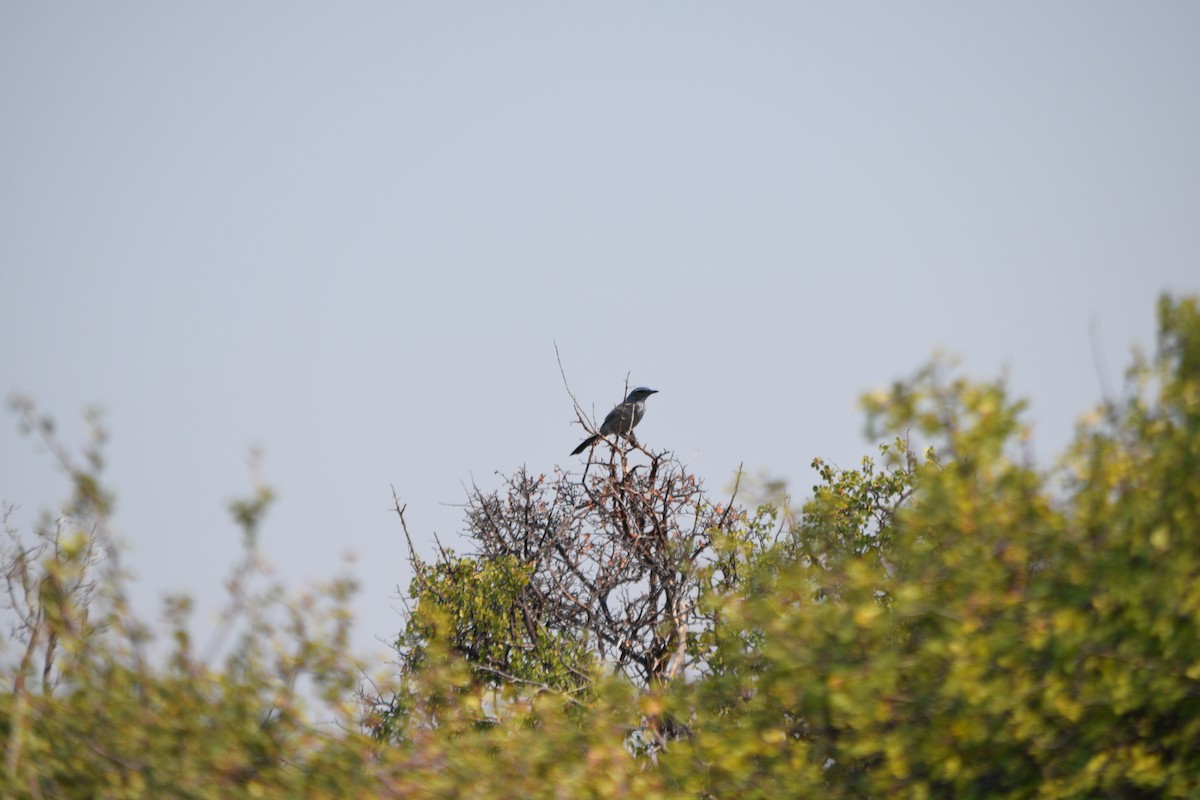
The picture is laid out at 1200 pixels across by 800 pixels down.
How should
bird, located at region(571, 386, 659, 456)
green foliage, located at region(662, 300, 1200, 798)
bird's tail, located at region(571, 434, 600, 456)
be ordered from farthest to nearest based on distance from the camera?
bird, located at region(571, 386, 659, 456) → bird's tail, located at region(571, 434, 600, 456) → green foliage, located at region(662, 300, 1200, 798)

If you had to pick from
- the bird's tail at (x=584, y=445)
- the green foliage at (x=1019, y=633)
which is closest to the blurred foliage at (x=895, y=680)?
the green foliage at (x=1019, y=633)

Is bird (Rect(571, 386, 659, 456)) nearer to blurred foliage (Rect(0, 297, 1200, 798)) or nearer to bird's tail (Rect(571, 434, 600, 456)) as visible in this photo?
bird's tail (Rect(571, 434, 600, 456))

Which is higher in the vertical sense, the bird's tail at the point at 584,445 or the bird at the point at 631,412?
the bird at the point at 631,412

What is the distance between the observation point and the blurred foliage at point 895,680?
5.41 m

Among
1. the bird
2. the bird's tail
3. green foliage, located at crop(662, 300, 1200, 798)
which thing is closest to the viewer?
green foliage, located at crop(662, 300, 1200, 798)

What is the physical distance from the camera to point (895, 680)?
225 inches

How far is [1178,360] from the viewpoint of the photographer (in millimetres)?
5922

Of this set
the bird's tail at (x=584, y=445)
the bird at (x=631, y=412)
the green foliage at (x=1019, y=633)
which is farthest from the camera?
the bird at (x=631, y=412)

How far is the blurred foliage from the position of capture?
5406 millimetres

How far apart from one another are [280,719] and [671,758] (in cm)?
207

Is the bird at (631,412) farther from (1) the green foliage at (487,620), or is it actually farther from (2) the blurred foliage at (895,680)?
(2) the blurred foliage at (895,680)

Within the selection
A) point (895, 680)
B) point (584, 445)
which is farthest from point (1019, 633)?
point (584, 445)

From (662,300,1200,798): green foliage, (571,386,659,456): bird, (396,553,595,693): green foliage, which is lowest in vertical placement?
(662,300,1200,798): green foliage

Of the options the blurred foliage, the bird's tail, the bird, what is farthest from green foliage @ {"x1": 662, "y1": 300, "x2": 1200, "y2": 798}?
the bird
